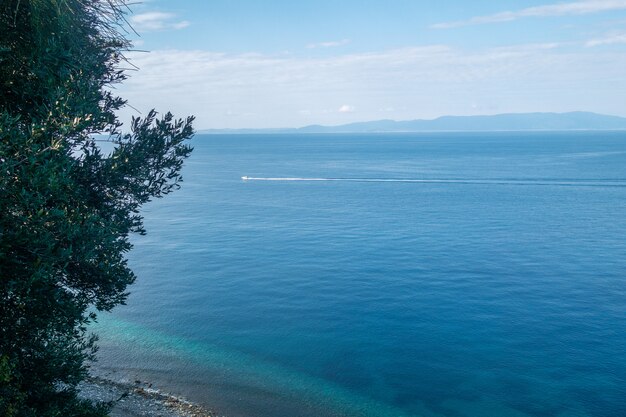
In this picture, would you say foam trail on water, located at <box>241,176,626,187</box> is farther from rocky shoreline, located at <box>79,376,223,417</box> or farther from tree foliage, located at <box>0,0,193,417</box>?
tree foliage, located at <box>0,0,193,417</box>

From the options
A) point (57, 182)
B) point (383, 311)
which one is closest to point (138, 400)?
point (57, 182)

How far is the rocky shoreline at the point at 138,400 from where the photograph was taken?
2483cm

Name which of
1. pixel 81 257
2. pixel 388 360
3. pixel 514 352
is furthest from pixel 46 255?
pixel 514 352

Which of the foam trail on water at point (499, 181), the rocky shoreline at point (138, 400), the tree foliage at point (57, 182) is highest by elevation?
the tree foliage at point (57, 182)

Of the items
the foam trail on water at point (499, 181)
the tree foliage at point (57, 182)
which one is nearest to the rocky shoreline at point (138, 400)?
the tree foliage at point (57, 182)

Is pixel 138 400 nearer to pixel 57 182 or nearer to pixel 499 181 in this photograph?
pixel 57 182

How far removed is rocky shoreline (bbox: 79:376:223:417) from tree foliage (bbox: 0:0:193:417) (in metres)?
11.3

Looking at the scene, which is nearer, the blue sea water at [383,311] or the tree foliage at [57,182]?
the tree foliage at [57,182]

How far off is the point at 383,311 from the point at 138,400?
21.9 m

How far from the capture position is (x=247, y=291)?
4641cm

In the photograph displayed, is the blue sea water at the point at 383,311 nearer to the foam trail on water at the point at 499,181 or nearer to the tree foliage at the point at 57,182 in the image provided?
the tree foliage at the point at 57,182

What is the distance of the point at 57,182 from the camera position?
10.0m

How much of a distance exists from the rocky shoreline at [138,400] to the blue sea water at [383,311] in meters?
1.21

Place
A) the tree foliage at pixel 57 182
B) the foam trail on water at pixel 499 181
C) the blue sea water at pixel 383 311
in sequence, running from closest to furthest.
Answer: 1. the tree foliage at pixel 57 182
2. the blue sea water at pixel 383 311
3. the foam trail on water at pixel 499 181
